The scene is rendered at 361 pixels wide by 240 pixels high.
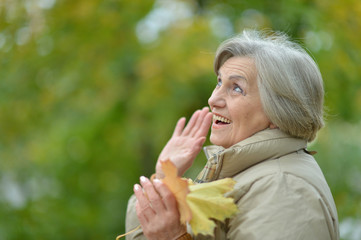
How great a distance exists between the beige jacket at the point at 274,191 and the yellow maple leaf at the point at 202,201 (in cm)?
10

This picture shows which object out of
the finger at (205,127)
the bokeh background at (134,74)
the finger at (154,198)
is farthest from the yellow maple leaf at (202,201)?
the bokeh background at (134,74)

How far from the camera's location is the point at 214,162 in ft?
6.70

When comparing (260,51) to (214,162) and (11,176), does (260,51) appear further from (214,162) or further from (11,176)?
(11,176)

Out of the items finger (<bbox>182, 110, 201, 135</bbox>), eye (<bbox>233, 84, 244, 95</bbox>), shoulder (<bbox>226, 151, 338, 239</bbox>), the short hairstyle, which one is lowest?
shoulder (<bbox>226, 151, 338, 239</bbox>)

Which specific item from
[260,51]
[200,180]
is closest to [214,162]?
[200,180]

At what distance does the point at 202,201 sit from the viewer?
172cm

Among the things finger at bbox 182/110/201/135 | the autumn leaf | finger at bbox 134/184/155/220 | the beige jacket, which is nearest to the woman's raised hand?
finger at bbox 182/110/201/135

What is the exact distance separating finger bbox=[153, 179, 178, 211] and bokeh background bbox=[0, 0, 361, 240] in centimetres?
259

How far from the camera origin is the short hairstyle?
196 cm

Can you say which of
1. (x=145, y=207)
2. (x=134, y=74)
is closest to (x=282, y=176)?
(x=145, y=207)

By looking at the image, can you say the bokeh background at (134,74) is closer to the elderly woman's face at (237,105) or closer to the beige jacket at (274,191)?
the elderly woman's face at (237,105)

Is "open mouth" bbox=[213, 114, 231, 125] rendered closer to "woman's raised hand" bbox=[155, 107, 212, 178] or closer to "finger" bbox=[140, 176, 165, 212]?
Result: "woman's raised hand" bbox=[155, 107, 212, 178]

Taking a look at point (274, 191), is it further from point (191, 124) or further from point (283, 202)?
point (191, 124)

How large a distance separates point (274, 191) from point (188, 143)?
89 cm
